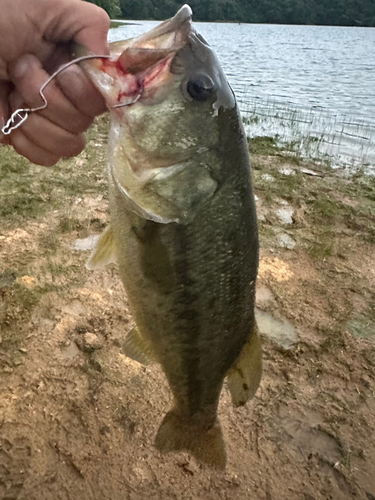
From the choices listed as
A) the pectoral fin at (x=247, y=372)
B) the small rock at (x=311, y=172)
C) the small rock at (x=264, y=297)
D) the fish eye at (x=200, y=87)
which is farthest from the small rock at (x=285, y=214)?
the fish eye at (x=200, y=87)

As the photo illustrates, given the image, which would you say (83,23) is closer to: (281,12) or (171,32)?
(171,32)

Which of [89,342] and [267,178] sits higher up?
[89,342]

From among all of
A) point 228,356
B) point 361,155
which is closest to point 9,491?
point 228,356

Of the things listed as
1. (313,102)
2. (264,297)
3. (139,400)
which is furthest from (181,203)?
(313,102)

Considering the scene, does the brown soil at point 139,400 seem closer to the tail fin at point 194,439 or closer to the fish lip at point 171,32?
the tail fin at point 194,439

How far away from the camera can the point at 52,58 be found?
185 cm

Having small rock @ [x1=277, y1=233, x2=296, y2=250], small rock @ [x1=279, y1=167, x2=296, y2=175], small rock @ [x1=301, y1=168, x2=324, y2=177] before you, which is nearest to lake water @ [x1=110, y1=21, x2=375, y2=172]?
small rock @ [x1=301, y1=168, x2=324, y2=177]

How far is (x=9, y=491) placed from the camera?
8.33 feet

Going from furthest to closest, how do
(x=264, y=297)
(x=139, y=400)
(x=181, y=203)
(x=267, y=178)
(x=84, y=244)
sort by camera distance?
(x=267, y=178) < (x=84, y=244) < (x=264, y=297) < (x=139, y=400) < (x=181, y=203)

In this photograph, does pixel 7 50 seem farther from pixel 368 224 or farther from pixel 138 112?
pixel 368 224

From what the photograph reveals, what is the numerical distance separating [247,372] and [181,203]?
0.97m

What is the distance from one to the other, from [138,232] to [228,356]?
78 cm

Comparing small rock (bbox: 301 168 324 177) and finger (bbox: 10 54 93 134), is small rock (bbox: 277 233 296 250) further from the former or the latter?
finger (bbox: 10 54 93 134)

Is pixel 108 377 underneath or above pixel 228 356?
underneath
